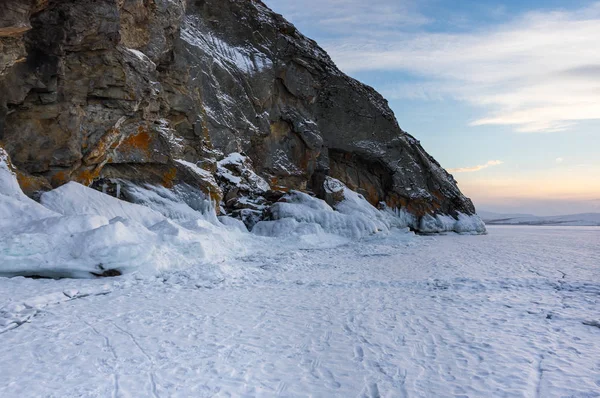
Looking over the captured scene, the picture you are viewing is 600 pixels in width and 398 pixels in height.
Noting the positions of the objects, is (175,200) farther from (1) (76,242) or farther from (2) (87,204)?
(1) (76,242)

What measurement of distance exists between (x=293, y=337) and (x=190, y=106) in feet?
67.3

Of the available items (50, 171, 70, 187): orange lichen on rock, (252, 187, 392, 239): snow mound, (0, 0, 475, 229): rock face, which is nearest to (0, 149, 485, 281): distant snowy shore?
(252, 187, 392, 239): snow mound

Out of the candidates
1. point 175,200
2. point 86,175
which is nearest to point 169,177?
point 175,200

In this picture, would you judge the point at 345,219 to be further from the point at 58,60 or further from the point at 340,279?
the point at 58,60

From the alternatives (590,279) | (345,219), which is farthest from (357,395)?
(345,219)

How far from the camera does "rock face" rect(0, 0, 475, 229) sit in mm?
15258

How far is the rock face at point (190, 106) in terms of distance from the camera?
15258 mm

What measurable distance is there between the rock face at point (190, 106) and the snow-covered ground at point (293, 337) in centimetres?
841

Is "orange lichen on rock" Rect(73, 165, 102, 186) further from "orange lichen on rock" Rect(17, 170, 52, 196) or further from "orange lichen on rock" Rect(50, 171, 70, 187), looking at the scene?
"orange lichen on rock" Rect(17, 170, 52, 196)

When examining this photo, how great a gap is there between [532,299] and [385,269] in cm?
569

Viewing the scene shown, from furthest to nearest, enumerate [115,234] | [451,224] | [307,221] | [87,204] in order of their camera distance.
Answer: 1. [451,224]
2. [307,221]
3. [87,204]
4. [115,234]

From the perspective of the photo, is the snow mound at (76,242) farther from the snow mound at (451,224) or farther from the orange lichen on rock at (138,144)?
the snow mound at (451,224)

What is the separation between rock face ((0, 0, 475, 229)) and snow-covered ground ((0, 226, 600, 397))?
841cm

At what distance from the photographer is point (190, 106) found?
24.4 meters
